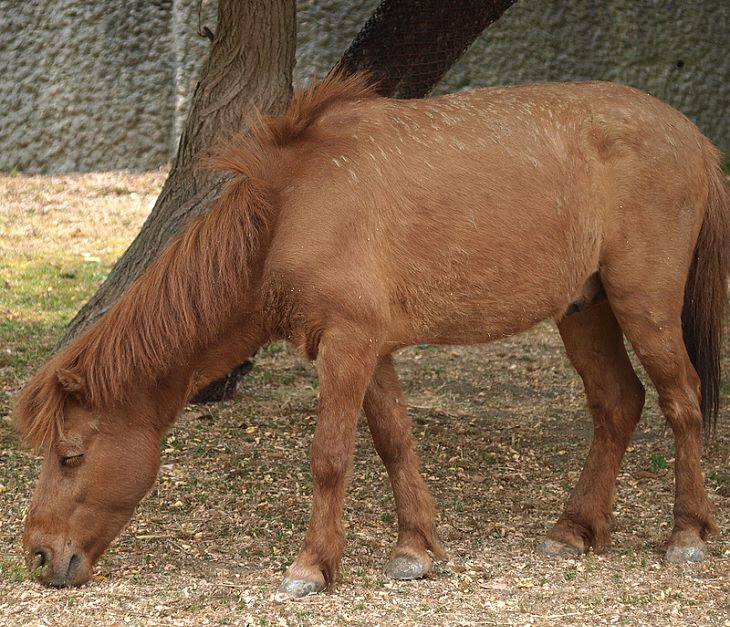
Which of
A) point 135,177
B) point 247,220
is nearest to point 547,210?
point 247,220

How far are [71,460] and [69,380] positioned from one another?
0.98 feet

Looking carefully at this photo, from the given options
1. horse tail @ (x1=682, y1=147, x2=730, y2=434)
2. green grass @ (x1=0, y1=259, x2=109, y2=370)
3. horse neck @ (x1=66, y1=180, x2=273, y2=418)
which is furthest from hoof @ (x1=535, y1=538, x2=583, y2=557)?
green grass @ (x1=0, y1=259, x2=109, y2=370)

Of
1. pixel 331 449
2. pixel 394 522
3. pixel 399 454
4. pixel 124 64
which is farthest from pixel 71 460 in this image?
pixel 124 64

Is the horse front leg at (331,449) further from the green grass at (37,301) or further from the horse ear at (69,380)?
the green grass at (37,301)

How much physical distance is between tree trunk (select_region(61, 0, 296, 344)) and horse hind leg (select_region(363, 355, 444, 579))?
2.08 meters

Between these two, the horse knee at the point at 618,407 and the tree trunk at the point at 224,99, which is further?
the tree trunk at the point at 224,99

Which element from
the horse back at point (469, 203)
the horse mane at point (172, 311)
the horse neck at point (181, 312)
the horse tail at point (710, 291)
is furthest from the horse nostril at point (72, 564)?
the horse tail at point (710, 291)

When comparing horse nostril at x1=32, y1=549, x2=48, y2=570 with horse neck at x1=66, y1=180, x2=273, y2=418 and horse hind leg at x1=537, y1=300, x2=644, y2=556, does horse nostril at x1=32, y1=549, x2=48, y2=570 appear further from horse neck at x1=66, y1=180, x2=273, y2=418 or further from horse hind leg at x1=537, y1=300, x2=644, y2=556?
horse hind leg at x1=537, y1=300, x2=644, y2=556

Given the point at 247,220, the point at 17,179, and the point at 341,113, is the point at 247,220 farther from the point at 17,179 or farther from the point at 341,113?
the point at 17,179

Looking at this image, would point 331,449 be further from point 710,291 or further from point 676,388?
point 710,291

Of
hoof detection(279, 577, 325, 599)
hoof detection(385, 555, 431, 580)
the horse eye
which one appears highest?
the horse eye

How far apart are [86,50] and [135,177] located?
61.6 inches

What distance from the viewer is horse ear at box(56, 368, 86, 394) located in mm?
3992

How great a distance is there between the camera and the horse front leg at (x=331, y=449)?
399cm
